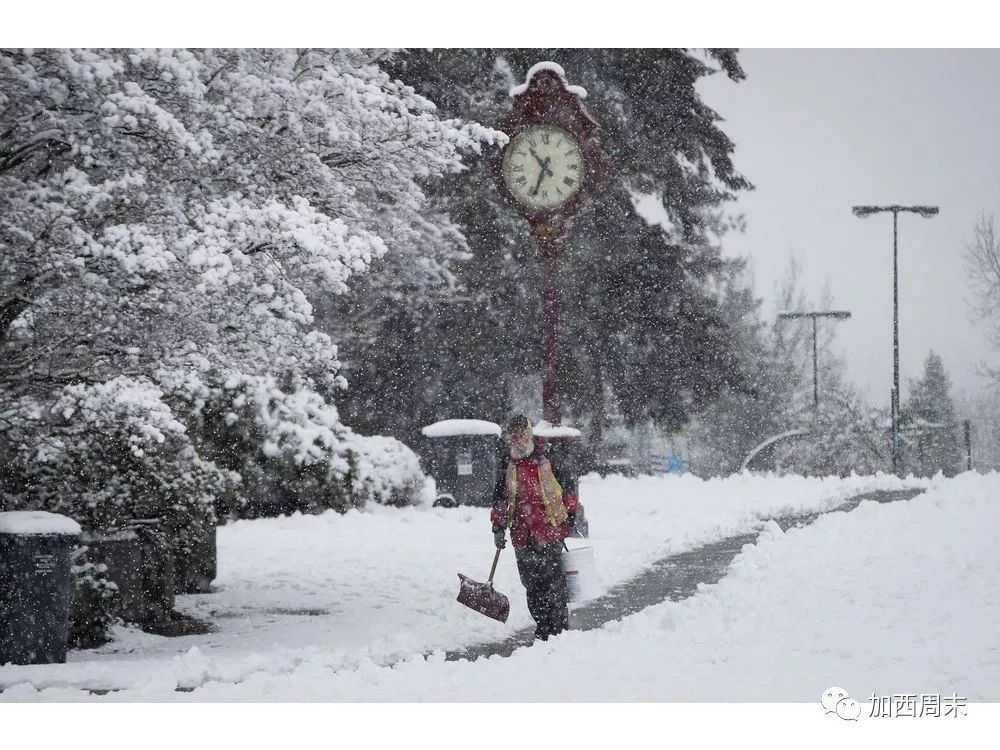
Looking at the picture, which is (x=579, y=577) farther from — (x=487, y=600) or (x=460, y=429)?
(x=460, y=429)

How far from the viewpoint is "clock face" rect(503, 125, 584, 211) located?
11094 millimetres

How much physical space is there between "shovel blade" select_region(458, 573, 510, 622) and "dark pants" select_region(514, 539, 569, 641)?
22cm

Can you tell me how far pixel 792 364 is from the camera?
83.8 feet

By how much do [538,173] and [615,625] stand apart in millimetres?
4563

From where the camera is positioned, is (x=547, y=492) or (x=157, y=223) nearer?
(x=157, y=223)

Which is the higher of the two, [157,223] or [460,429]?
[157,223]

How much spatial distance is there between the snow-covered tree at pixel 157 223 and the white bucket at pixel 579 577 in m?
2.41

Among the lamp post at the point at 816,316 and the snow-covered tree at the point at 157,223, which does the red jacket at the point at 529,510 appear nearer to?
the snow-covered tree at the point at 157,223

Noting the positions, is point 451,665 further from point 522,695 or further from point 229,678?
point 229,678

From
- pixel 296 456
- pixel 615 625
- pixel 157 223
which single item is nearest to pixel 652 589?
pixel 615 625

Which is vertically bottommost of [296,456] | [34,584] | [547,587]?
[547,587]

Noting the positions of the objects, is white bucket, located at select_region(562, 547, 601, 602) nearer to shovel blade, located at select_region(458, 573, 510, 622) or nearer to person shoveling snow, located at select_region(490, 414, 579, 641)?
person shoveling snow, located at select_region(490, 414, 579, 641)

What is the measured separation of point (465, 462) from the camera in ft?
60.0

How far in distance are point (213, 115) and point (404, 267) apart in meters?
4.80
